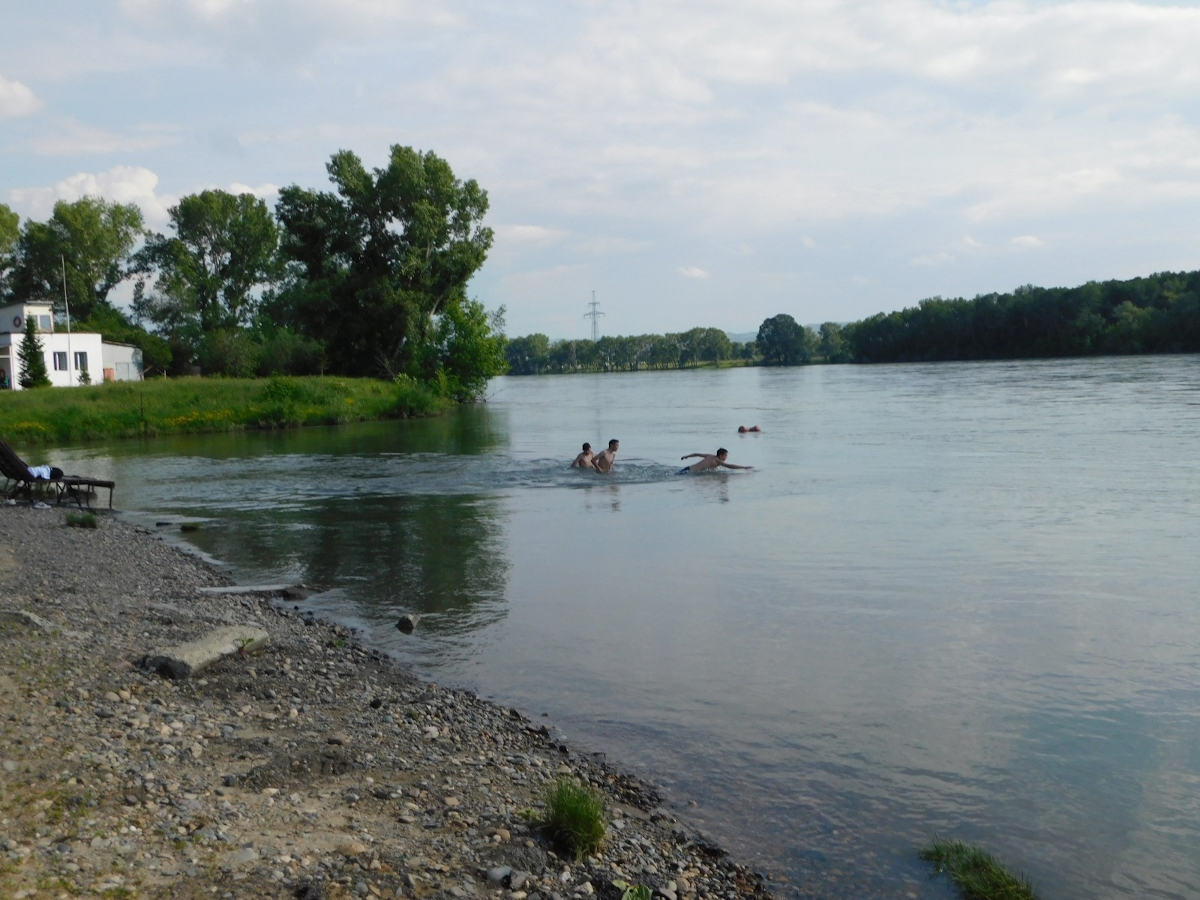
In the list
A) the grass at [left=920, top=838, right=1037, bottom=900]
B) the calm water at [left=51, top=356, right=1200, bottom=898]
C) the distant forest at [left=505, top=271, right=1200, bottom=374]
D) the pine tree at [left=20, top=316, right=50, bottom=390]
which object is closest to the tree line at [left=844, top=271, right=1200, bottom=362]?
the distant forest at [left=505, top=271, right=1200, bottom=374]

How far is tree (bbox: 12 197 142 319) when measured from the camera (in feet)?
362

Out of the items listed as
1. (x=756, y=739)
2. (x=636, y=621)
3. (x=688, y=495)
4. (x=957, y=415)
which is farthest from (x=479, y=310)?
(x=756, y=739)

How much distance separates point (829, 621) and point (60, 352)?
7663 cm

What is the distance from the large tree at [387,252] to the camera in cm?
7300

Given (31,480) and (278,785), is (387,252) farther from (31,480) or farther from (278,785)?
(278,785)

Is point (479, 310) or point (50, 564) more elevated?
point (479, 310)

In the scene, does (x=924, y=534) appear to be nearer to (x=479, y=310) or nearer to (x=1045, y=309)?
(x=479, y=310)

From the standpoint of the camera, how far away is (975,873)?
723cm

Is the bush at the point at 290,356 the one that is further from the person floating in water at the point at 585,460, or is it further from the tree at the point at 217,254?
the person floating in water at the point at 585,460

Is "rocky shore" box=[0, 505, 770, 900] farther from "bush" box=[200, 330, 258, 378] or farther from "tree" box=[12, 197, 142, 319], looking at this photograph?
"tree" box=[12, 197, 142, 319]

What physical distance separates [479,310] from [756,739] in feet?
227

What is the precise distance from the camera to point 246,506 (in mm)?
27391

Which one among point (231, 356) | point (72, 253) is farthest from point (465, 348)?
point (72, 253)

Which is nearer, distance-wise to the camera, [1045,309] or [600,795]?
[600,795]
